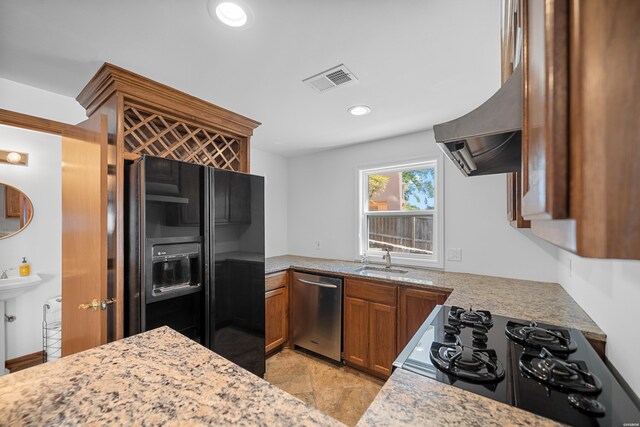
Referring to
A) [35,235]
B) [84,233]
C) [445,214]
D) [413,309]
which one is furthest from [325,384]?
[35,235]

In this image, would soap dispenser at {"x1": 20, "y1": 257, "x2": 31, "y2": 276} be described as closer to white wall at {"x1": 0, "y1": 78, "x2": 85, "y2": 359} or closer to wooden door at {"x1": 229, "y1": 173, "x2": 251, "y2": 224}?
white wall at {"x1": 0, "y1": 78, "x2": 85, "y2": 359}

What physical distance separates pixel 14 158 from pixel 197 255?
1.86m

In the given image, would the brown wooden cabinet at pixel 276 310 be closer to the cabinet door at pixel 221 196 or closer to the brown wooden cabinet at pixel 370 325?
the brown wooden cabinet at pixel 370 325

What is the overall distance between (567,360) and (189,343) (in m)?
1.41

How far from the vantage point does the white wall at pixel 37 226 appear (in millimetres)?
2191

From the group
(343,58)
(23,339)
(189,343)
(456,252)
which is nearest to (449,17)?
(343,58)

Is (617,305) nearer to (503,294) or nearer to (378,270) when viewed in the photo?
(503,294)

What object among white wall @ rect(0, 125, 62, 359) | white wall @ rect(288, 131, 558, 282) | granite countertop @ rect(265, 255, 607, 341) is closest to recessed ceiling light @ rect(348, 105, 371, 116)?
white wall @ rect(288, 131, 558, 282)

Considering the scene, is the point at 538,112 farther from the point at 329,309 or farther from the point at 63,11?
the point at 329,309

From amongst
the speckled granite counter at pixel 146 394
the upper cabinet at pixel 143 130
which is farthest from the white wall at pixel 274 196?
the speckled granite counter at pixel 146 394

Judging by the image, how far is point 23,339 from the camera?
224 cm

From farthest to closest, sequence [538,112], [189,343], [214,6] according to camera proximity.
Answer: [214,6]
[189,343]
[538,112]

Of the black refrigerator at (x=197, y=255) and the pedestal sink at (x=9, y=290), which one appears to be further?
the pedestal sink at (x=9, y=290)

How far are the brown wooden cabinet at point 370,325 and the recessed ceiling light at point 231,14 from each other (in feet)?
6.90
